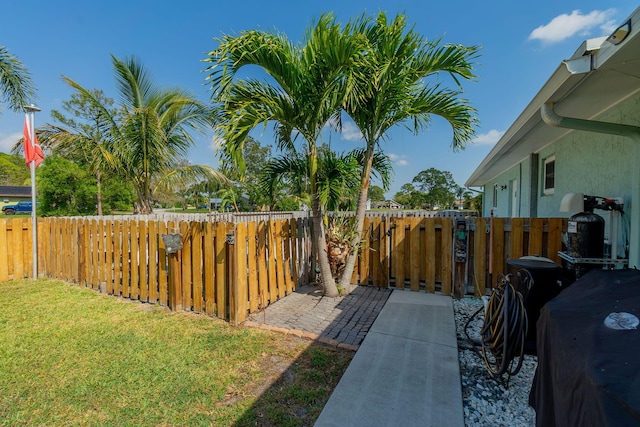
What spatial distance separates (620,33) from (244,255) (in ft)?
13.1

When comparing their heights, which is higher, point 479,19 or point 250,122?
point 479,19

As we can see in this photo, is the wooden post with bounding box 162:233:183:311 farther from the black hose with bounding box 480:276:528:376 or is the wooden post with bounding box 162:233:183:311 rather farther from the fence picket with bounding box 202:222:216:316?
the black hose with bounding box 480:276:528:376

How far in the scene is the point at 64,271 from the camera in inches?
224

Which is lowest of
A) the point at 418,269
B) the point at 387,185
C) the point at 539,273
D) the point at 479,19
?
the point at 418,269

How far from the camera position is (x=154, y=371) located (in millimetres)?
2717

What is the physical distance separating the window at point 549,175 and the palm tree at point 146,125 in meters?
8.00

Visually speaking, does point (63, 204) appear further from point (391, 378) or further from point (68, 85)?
point (391, 378)

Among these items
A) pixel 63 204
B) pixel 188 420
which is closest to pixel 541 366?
pixel 188 420

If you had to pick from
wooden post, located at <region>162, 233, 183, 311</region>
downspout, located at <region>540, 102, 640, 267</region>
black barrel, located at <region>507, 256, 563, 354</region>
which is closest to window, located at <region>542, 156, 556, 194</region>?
downspout, located at <region>540, 102, 640, 267</region>

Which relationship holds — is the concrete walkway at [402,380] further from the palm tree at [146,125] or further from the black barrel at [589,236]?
the palm tree at [146,125]

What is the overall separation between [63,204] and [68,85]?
16.9 feet

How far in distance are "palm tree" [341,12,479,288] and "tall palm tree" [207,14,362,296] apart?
35cm

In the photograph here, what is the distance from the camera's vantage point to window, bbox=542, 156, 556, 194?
5.91 meters

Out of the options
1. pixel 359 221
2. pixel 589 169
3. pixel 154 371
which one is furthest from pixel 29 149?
pixel 589 169
